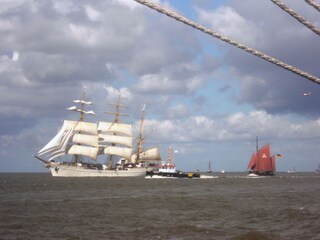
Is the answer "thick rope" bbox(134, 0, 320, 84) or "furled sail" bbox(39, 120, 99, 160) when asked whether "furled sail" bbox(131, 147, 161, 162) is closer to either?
"furled sail" bbox(39, 120, 99, 160)

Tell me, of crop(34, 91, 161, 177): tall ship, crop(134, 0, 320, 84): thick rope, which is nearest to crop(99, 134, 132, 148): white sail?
crop(34, 91, 161, 177): tall ship

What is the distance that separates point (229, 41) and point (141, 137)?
15936 centimetres

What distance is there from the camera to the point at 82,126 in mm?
155625

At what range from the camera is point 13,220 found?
3419 centimetres

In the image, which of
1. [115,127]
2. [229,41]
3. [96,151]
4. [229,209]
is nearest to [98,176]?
[96,151]

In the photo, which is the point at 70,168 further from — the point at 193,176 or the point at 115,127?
the point at 193,176

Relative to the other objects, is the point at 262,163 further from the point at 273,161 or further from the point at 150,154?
the point at 150,154

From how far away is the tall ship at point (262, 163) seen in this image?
15475cm

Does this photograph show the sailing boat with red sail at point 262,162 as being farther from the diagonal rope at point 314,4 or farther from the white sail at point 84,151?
the diagonal rope at point 314,4

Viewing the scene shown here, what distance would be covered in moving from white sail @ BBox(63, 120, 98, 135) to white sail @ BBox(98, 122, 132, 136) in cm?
613

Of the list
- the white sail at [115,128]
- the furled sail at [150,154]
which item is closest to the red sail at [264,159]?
the furled sail at [150,154]

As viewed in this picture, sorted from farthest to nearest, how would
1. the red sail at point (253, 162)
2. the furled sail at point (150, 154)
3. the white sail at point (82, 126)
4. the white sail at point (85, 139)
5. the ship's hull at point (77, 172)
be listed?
1. the furled sail at point (150, 154)
2. the red sail at point (253, 162)
3. the white sail at point (82, 126)
4. the white sail at point (85, 139)
5. the ship's hull at point (77, 172)

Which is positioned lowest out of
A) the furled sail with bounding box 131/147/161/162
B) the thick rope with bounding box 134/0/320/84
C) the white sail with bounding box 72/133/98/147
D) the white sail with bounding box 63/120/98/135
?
the thick rope with bounding box 134/0/320/84

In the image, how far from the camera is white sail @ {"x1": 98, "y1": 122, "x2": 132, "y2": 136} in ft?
536
